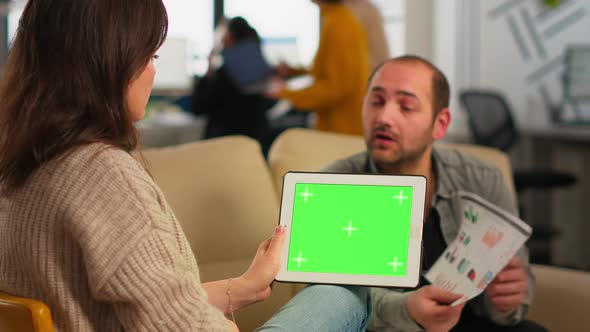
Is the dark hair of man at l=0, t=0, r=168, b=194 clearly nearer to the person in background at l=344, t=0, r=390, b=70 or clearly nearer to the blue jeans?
the blue jeans

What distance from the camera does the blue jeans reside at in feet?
4.40

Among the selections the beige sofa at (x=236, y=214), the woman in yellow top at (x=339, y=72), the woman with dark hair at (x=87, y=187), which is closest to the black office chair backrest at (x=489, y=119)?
the woman in yellow top at (x=339, y=72)

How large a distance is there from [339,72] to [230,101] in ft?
3.50

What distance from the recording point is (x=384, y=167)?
1.98m

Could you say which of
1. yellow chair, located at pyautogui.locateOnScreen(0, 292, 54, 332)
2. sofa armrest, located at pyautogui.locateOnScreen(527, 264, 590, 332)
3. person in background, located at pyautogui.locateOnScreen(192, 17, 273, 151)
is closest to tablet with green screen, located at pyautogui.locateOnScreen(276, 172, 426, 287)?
yellow chair, located at pyautogui.locateOnScreen(0, 292, 54, 332)

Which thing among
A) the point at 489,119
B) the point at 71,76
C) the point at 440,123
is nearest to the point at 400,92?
the point at 440,123

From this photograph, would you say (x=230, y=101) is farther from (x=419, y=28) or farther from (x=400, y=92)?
(x=400, y=92)

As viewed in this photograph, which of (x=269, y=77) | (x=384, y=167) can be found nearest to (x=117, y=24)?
(x=384, y=167)

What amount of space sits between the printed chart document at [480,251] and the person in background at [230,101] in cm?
245

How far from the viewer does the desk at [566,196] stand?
4820 millimetres

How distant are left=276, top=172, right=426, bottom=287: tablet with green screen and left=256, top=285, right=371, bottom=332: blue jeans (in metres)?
0.03

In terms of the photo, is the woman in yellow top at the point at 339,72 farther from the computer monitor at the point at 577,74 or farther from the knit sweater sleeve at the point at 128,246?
the knit sweater sleeve at the point at 128,246

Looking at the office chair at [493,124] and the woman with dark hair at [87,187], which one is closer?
the woman with dark hair at [87,187]

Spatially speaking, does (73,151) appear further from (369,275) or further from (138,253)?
(369,275)
